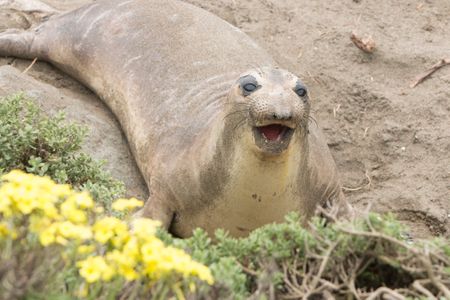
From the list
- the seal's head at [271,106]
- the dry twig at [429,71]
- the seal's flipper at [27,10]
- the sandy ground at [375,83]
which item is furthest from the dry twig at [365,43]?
the seal's head at [271,106]

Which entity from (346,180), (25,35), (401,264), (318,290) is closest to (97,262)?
(318,290)

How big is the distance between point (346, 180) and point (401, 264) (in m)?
3.26

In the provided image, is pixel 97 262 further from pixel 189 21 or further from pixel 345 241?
pixel 189 21

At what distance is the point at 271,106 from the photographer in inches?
188

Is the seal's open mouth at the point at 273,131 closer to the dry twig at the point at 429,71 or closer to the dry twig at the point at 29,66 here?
the dry twig at the point at 429,71

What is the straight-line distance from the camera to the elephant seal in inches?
199

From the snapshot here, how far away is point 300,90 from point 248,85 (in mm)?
255

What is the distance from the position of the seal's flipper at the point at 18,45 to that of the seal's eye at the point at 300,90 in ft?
9.86

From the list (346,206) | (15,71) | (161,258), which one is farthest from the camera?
(15,71)

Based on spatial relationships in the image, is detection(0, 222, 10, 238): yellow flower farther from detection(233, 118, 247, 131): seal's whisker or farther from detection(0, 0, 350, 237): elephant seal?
detection(233, 118, 247, 131): seal's whisker

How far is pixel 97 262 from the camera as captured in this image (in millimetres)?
2822

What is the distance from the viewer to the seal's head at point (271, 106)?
15.6ft

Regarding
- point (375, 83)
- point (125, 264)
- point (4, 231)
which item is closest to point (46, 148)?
point (4, 231)

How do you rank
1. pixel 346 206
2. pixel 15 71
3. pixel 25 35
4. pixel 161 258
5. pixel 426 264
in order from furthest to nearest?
1. pixel 25 35
2. pixel 15 71
3. pixel 346 206
4. pixel 426 264
5. pixel 161 258
